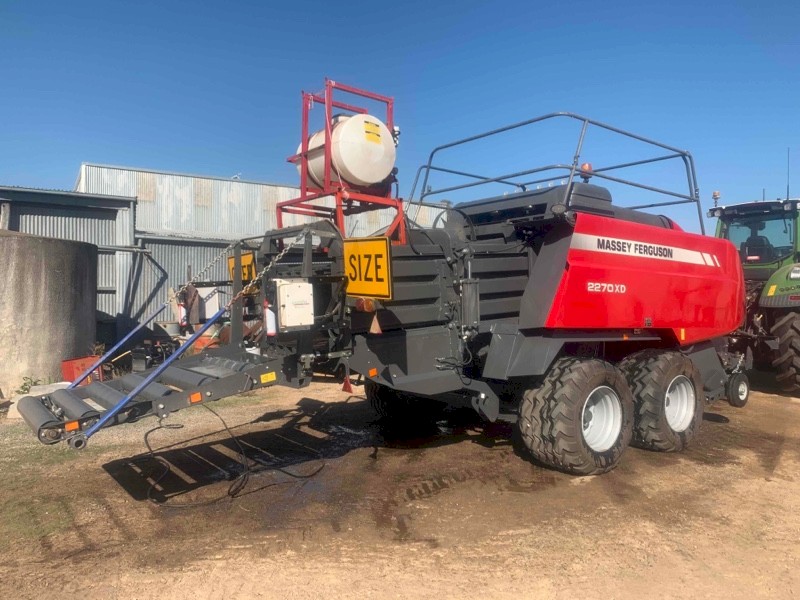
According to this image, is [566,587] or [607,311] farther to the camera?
[607,311]

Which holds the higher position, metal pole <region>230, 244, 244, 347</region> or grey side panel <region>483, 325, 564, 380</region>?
metal pole <region>230, 244, 244, 347</region>

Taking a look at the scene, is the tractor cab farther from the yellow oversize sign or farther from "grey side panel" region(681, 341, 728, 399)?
the yellow oversize sign

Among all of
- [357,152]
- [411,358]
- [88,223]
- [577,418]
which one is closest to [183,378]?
[411,358]

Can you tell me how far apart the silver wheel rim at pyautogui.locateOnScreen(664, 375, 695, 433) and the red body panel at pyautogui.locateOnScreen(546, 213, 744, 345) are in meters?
0.44

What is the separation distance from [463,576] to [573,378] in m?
2.13

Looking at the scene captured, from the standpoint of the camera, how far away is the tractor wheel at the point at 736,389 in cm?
727

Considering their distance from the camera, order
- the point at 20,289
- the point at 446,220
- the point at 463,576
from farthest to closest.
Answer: the point at 20,289, the point at 446,220, the point at 463,576

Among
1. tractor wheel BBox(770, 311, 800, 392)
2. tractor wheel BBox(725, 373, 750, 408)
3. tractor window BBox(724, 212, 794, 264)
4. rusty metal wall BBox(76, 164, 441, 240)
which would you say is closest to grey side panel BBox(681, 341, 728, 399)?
tractor wheel BBox(725, 373, 750, 408)

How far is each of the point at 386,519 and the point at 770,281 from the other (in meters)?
6.88

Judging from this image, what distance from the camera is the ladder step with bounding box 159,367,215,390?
426 cm

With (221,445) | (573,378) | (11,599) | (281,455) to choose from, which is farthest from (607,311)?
(11,599)

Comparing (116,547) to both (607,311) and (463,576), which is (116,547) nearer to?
(463,576)

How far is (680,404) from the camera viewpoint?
6020 millimetres

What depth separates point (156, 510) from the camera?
4238 mm
